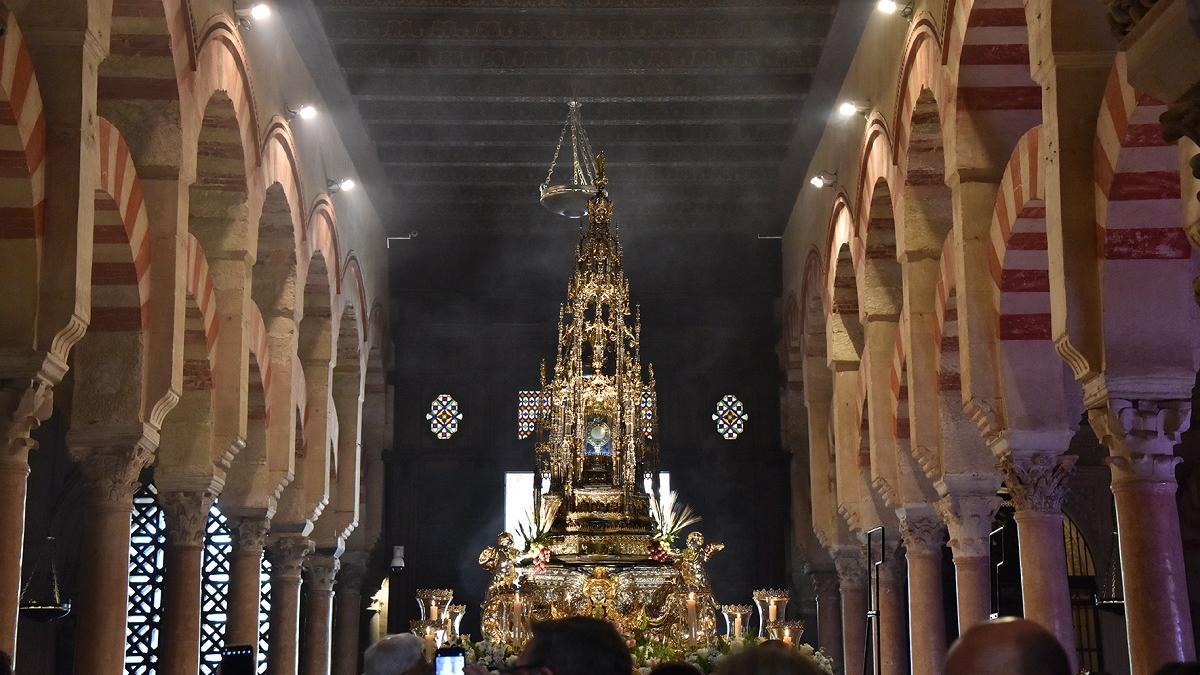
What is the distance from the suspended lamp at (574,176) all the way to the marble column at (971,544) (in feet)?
17.5

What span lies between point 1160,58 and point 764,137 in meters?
12.1

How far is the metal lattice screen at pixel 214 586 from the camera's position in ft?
60.0

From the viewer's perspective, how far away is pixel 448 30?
13953 mm

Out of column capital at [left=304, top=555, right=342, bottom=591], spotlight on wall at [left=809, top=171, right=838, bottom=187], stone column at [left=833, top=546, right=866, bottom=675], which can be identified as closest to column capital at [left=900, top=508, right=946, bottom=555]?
stone column at [left=833, top=546, right=866, bottom=675]

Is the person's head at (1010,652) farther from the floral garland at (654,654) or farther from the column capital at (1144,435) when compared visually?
the floral garland at (654,654)

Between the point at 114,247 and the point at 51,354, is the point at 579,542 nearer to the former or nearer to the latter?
the point at 114,247

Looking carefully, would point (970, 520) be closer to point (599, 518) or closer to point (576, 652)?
point (599, 518)

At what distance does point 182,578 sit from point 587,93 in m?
6.39

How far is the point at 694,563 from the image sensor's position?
13133mm

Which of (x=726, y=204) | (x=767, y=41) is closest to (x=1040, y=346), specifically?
(x=767, y=41)

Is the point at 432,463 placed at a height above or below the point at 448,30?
below

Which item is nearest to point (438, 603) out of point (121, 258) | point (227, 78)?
point (121, 258)

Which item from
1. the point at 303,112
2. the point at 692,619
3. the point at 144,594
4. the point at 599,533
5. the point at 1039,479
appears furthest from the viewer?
the point at 144,594

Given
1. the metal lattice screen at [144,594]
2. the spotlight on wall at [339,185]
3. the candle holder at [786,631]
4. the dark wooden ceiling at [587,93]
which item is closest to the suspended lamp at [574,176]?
the dark wooden ceiling at [587,93]
